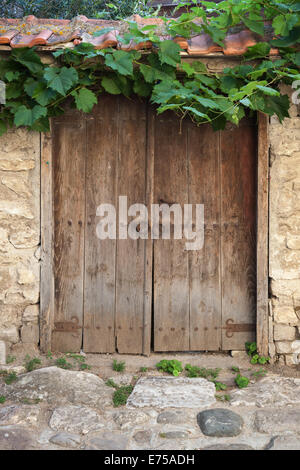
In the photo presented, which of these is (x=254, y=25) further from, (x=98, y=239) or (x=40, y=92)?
(x=98, y=239)

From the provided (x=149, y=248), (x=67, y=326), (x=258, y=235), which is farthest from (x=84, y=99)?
(x=67, y=326)

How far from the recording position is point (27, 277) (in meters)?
3.70

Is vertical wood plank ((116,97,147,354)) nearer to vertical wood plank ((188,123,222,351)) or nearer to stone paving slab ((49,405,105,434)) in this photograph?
vertical wood plank ((188,123,222,351))

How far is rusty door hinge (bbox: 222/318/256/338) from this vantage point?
3891 millimetres

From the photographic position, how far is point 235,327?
3.90 meters

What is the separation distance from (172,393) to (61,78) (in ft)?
7.48

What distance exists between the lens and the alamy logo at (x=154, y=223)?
383 centimetres

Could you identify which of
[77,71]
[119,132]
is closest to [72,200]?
[119,132]

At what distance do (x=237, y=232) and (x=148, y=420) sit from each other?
1.67m

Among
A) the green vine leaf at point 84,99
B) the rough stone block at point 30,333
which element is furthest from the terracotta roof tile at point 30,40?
the rough stone block at point 30,333

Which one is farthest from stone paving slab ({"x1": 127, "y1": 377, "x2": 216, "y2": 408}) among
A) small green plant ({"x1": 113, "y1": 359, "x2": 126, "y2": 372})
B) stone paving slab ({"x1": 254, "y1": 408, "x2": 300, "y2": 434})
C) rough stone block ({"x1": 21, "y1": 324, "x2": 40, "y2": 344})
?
rough stone block ({"x1": 21, "y1": 324, "x2": 40, "y2": 344})

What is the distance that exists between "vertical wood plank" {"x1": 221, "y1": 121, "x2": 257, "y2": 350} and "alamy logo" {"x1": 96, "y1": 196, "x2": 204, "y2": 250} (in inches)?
9.0

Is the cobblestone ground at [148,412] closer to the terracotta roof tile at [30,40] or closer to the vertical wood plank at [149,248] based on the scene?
the vertical wood plank at [149,248]

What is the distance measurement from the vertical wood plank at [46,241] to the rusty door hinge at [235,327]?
143cm
